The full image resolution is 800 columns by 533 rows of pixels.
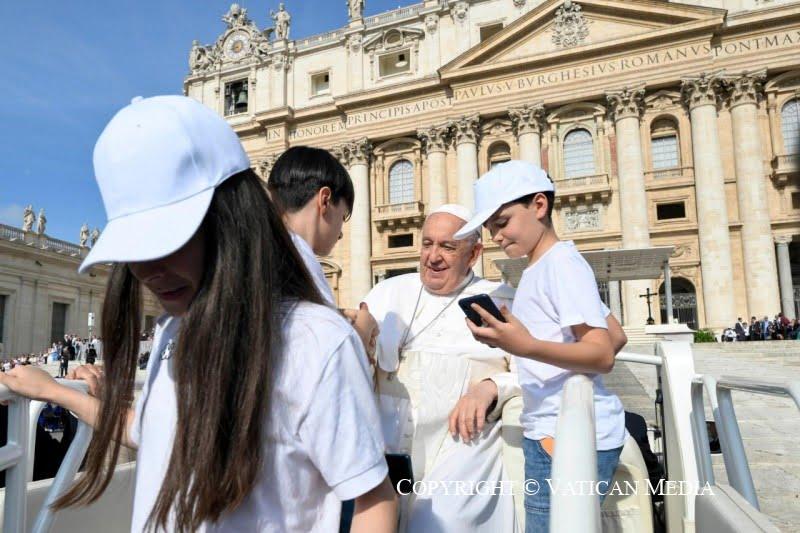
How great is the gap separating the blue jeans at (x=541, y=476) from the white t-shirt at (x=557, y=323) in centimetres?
4

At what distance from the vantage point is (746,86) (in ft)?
64.5

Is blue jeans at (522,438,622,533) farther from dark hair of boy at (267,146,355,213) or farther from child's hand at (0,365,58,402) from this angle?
child's hand at (0,365,58,402)

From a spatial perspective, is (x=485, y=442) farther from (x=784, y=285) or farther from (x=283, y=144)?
(x=283, y=144)

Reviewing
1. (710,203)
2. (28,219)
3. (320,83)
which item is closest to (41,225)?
(28,219)

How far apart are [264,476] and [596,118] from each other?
78.3 feet

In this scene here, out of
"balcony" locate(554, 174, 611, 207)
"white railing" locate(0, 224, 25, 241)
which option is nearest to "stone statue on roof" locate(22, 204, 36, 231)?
"white railing" locate(0, 224, 25, 241)

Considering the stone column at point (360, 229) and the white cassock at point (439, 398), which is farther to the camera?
the stone column at point (360, 229)

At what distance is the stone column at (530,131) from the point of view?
22234 millimetres

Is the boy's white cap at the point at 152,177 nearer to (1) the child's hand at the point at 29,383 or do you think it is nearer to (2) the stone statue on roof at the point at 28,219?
(1) the child's hand at the point at 29,383

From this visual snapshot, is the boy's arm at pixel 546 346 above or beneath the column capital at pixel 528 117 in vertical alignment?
beneath

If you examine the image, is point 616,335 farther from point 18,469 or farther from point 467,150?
point 467,150

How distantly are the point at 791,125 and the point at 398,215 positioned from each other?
644 inches

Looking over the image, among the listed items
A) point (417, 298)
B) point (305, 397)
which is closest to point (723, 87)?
point (417, 298)

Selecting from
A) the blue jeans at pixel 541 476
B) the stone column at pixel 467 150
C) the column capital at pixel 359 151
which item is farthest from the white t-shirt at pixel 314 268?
the column capital at pixel 359 151
